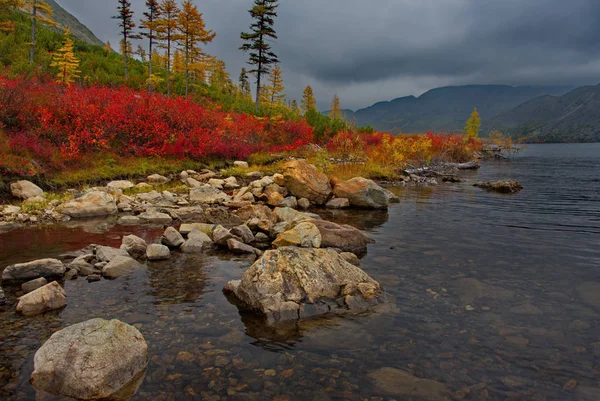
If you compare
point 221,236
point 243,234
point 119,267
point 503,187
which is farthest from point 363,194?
point 119,267

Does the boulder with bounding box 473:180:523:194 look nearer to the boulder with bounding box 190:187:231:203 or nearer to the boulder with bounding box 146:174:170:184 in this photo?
the boulder with bounding box 190:187:231:203

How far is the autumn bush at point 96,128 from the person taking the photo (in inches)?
567

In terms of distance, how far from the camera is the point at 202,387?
3.78 m

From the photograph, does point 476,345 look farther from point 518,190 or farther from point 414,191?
point 518,190

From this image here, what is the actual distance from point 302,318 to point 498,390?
8.50ft

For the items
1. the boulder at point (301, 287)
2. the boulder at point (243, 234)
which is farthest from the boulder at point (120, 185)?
the boulder at point (301, 287)

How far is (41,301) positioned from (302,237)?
204 inches

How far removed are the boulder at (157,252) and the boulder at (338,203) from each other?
8.03 metres

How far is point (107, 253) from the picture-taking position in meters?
7.29

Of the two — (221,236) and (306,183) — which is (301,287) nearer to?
(221,236)

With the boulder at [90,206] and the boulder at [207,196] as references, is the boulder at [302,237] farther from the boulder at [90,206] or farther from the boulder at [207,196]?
the boulder at [90,206]

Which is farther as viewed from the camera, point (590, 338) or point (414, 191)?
point (414, 191)

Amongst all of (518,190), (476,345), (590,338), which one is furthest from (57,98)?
(518,190)

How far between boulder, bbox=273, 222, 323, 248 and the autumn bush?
10.9 m
